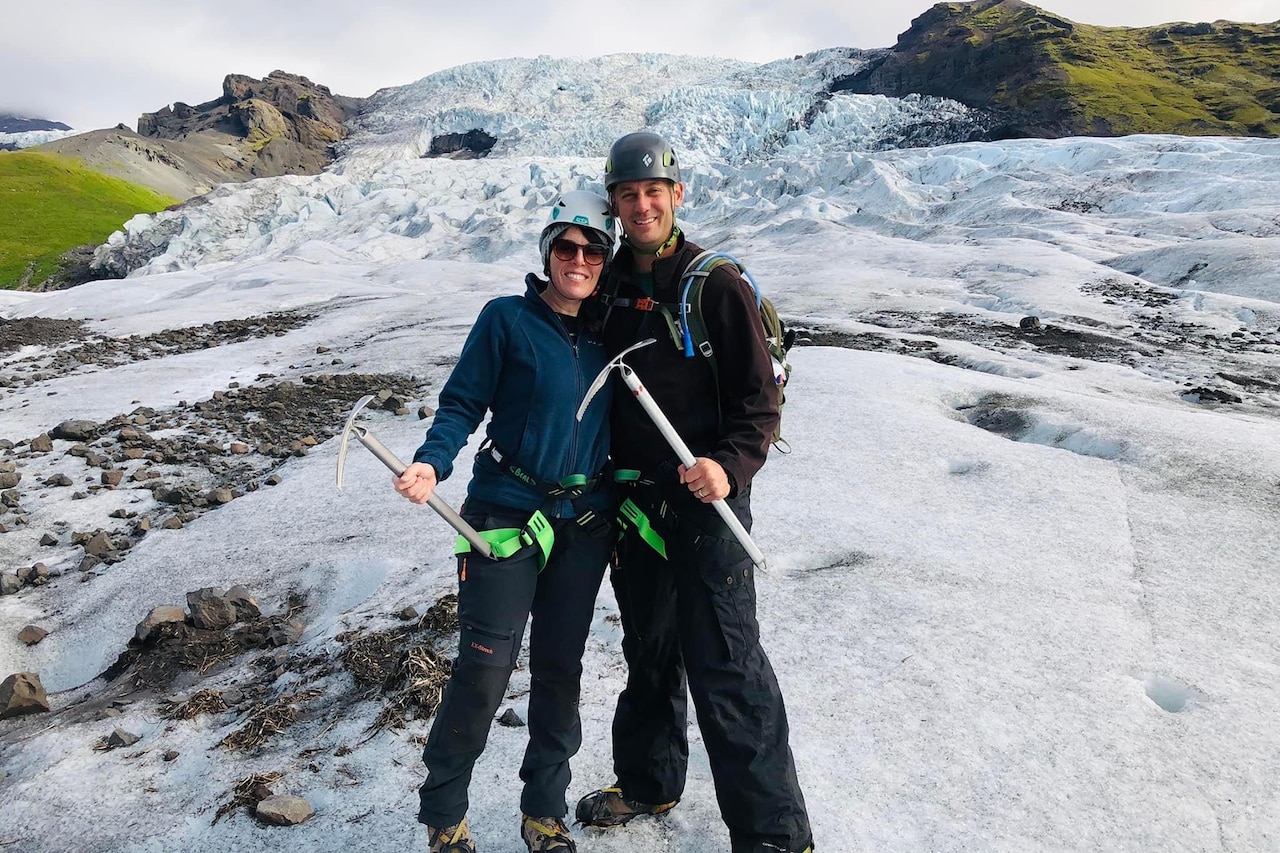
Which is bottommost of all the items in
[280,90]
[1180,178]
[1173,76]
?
[1180,178]

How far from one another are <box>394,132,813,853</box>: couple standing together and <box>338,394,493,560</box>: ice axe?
56 mm

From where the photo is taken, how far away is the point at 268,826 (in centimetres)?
338

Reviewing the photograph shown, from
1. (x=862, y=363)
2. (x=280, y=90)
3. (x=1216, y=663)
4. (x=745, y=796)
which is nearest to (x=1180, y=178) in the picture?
(x=862, y=363)

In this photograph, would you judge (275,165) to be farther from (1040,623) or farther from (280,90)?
(1040,623)

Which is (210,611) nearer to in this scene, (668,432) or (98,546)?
(98,546)

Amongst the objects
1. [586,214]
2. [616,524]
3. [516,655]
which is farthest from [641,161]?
[516,655]

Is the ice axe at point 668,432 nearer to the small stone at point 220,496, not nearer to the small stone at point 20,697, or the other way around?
the small stone at point 20,697

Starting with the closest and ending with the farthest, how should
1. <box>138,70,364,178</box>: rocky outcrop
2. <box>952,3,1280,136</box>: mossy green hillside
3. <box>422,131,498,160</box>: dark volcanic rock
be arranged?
<box>952,3,1280,136</box>: mossy green hillside, <box>422,131,498,160</box>: dark volcanic rock, <box>138,70,364,178</box>: rocky outcrop

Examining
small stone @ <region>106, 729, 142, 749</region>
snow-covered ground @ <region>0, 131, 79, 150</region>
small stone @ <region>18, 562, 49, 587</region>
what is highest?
snow-covered ground @ <region>0, 131, 79, 150</region>

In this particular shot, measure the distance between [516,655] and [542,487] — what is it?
2.37 feet

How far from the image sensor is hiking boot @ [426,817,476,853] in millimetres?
3018

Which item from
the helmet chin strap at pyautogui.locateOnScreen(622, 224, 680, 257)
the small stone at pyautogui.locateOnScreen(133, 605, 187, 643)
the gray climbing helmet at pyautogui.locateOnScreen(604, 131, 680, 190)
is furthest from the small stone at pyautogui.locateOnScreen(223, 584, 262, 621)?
the gray climbing helmet at pyautogui.locateOnScreen(604, 131, 680, 190)

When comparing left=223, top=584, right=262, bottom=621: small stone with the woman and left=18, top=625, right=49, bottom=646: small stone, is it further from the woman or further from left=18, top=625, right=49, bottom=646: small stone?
the woman

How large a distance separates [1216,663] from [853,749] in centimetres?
245
